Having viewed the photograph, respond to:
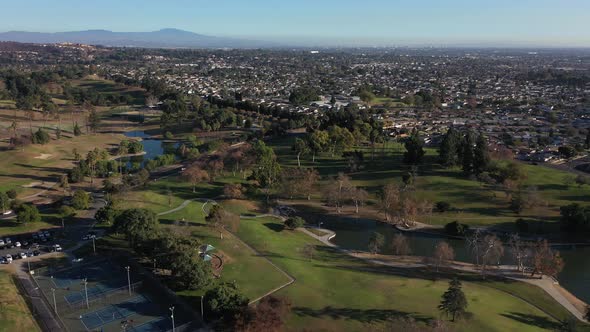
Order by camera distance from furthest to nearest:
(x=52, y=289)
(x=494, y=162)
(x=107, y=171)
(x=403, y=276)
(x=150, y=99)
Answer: (x=150, y=99) < (x=107, y=171) < (x=494, y=162) < (x=403, y=276) < (x=52, y=289)

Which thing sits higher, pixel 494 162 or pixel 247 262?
pixel 494 162

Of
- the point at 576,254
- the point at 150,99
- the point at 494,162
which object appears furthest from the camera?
the point at 150,99

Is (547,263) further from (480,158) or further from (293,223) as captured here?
(480,158)

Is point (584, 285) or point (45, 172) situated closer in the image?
point (584, 285)

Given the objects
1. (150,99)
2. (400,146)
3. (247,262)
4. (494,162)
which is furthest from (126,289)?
(150,99)

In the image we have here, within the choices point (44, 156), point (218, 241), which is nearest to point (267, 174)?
point (218, 241)

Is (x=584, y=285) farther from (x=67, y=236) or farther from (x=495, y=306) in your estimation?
(x=67, y=236)
